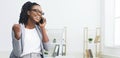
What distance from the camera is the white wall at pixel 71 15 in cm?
331

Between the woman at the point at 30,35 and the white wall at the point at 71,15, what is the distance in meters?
2.41

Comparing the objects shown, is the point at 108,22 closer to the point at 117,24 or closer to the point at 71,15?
the point at 117,24

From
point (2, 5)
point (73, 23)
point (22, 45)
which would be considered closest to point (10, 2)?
point (2, 5)

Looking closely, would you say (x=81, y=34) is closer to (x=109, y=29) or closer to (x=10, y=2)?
(x=109, y=29)

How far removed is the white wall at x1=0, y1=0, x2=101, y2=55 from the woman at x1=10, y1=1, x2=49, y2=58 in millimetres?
2406

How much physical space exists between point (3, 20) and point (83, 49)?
4.48 feet

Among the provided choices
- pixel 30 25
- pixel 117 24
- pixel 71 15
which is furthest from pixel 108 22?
pixel 30 25

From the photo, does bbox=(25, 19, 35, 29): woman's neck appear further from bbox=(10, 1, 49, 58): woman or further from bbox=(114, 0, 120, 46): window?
bbox=(114, 0, 120, 46): window

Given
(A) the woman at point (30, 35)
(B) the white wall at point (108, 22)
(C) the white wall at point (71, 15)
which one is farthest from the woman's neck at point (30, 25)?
(B) the white wall at point (108, 22)

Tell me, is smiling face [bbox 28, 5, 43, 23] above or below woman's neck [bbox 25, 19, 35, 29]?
above

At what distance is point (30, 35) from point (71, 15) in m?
2.65

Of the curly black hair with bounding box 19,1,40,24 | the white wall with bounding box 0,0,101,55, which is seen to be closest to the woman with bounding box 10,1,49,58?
the curly black hair with bounding box 19,1,40,24

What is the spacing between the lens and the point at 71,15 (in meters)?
3.54

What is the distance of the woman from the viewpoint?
0.88m
